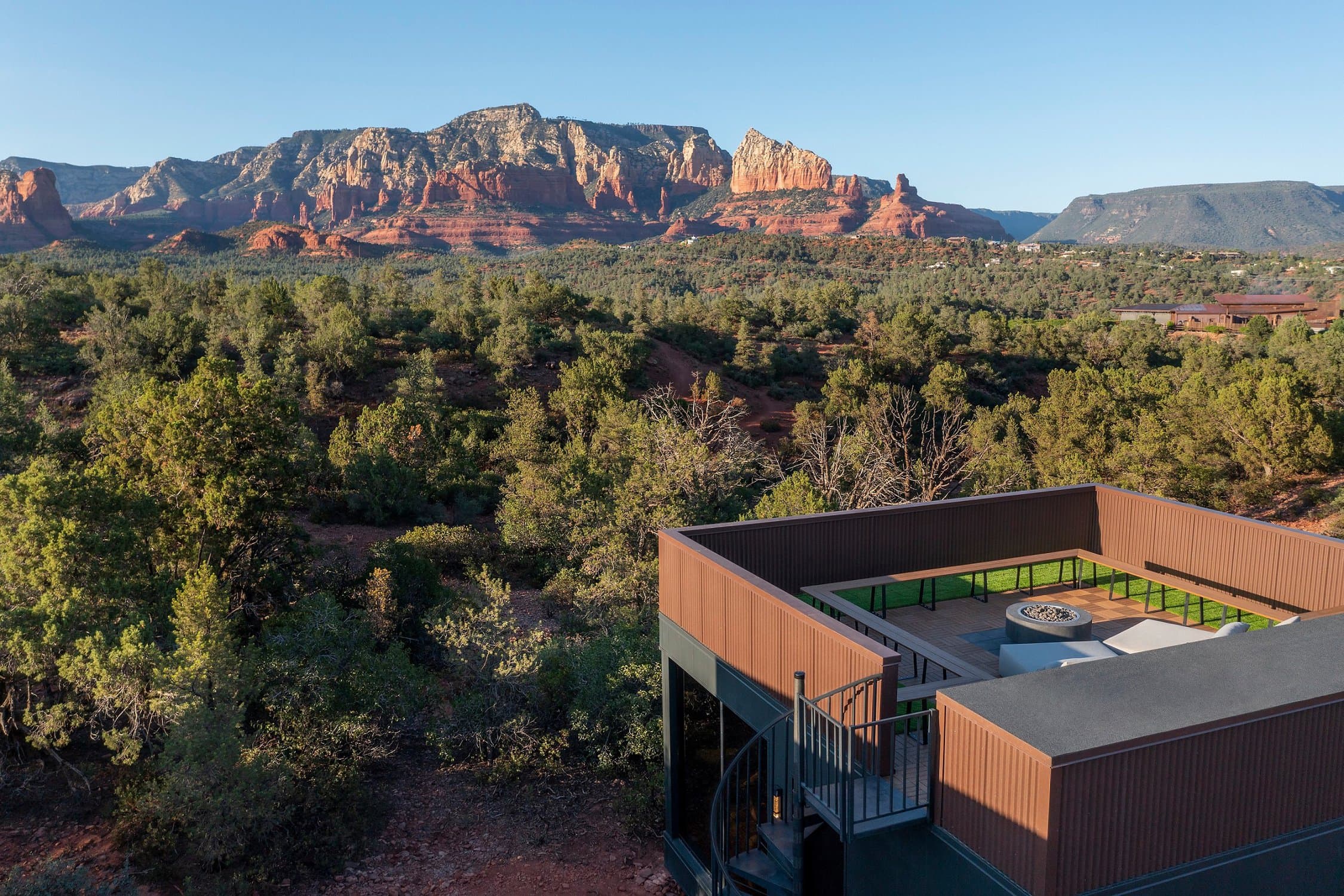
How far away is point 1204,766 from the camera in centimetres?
426

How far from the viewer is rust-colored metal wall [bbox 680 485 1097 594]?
25.5 feet

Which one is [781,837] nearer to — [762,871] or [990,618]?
[762,871]

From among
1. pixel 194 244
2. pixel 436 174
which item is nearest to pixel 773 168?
pixel 436 174

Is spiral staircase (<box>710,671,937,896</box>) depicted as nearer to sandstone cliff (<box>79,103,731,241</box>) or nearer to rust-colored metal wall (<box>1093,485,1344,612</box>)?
rust-colored metal wall (<box>1093,485,1344,612</box>)

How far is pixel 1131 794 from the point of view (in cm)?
412

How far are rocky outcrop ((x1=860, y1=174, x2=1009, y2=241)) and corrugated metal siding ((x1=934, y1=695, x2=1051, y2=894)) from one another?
11422cm

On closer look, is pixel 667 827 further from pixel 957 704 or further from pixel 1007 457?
pixel 1007 457

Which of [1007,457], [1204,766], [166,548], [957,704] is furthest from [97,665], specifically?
[1007,457]

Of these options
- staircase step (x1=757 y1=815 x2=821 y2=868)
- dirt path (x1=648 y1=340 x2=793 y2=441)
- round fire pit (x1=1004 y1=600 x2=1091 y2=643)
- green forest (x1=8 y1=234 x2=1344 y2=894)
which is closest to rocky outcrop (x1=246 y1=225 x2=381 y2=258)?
green forest (x1=8 y1=234 x2=1344 y2=894)

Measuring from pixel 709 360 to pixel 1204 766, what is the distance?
33.5m

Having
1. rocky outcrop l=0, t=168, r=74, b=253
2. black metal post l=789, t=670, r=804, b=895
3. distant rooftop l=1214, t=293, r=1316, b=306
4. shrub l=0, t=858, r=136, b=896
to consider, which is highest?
rocky outcrop l=0, t=168, r=74, b=253

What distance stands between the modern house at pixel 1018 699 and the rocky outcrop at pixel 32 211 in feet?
384

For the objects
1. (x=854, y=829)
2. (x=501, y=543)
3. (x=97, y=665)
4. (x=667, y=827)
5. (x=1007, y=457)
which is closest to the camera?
(x=854, y=829)

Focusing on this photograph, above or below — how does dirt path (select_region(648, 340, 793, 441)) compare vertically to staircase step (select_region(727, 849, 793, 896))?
above
